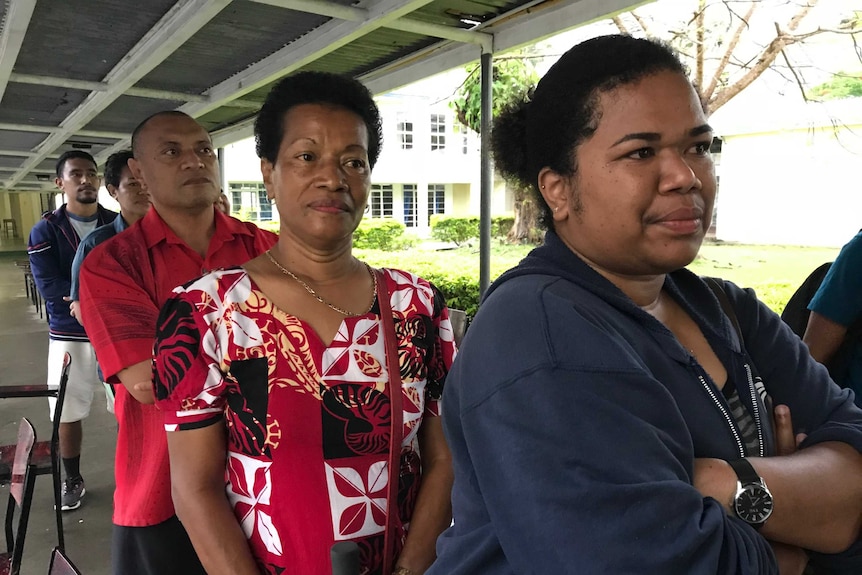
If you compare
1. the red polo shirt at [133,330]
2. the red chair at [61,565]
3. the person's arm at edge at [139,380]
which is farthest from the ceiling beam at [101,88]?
the red chair at [61,565]

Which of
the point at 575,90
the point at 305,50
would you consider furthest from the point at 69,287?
the point at 575,90

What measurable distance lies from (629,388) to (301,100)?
1.13 meters

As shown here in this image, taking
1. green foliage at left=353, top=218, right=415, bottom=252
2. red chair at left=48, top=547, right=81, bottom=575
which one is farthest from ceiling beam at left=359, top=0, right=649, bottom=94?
green foliage at left=353, top=218, right=415, bottom=252

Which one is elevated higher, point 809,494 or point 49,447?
point 809,494

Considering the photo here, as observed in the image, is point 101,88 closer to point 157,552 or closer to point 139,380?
point 139,380

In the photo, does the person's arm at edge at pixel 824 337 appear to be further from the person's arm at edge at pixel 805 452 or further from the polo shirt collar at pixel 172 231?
the polo shirt collar at pixel 172 231

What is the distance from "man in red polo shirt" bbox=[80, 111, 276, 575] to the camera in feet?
5.49

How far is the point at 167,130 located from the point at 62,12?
164 cm

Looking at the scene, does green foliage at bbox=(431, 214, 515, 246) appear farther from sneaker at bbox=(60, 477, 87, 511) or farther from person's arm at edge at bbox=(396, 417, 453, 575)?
person's arm at edge at bbox=(396, 417, 453, 575)

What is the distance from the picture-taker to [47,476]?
410 centimetres

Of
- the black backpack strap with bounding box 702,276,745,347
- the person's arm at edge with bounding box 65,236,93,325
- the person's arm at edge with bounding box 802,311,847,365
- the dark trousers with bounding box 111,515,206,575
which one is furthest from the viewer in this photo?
the person's arm at edge with bounding box 65,236,93,325

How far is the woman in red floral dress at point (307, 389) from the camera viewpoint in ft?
4.27

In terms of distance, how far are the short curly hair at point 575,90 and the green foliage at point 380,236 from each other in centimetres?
1258

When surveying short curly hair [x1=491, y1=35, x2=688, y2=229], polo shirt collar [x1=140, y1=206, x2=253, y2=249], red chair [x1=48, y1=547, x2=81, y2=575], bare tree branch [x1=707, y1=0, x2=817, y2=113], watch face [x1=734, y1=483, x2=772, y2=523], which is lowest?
red chair [x1=48, y1=547, x2=81, y2=575]
